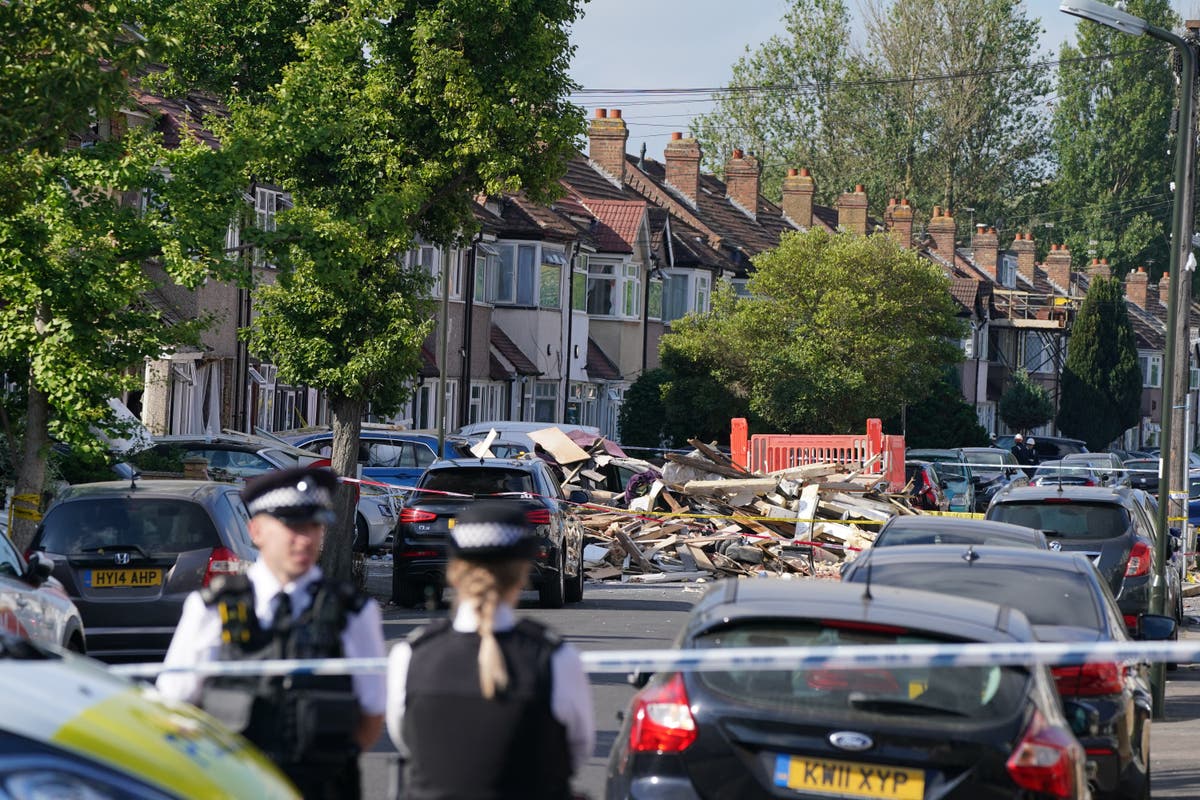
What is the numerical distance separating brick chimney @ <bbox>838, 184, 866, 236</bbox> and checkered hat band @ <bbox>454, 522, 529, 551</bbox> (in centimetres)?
6619

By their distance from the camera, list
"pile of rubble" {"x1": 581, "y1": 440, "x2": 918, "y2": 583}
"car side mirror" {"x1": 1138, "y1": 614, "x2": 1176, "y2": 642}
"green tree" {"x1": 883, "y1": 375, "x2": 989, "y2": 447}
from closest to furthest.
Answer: "car side mirror" {"x1": 1138, "y1": 614, "x2": 1176, "y2": 642} < "pile of rubble" {"x1": 581, "y1": 440, "x2": 918, "y2": 583} < "green tree" {"x1": 883, "y1": 375, "x2": 989, "y2": 447}

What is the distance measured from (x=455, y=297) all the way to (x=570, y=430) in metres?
11.1

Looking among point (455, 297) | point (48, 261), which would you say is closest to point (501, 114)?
point (48, 261)

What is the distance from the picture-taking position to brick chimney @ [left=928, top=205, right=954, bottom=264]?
257 feet

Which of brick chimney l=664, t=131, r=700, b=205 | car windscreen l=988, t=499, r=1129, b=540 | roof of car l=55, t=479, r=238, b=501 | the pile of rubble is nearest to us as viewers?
roof of car l=55, t=479, r=238, b=501

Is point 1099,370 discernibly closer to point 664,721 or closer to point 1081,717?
point 1081,717

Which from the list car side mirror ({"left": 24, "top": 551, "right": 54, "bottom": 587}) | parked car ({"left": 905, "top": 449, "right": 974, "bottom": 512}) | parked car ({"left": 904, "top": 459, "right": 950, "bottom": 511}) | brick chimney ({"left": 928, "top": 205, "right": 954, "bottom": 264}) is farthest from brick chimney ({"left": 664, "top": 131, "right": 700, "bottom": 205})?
car side mirror ({"left": 24, "top": 551, "right": 54, "bottom": 587})

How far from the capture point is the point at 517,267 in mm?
48750

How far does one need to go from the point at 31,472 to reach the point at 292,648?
1134 cm

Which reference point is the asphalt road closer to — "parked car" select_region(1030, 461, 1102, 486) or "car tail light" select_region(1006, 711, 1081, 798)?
"car tail light" select_region(1006, 711, 1081, 798)

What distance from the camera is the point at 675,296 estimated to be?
195ft

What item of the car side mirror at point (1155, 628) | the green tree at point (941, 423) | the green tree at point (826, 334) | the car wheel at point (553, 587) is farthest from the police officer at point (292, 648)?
the green tree at point (941, 423)

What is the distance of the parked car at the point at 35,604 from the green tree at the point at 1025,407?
6624cm

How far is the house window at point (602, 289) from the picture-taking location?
54094 millimetres
